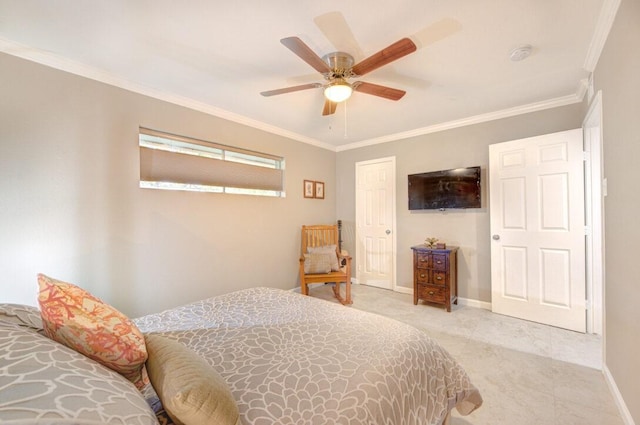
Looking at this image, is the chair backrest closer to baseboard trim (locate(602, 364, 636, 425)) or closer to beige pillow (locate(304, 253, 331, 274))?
beige pillow (locate(304, 253, 331, 274))

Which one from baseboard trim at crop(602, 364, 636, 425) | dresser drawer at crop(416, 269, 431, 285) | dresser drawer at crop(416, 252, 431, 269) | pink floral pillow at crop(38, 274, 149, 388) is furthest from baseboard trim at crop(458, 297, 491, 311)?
pink floral pillow at crop(38, 274, 149, 388)

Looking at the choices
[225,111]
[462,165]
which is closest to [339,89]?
[225,111]

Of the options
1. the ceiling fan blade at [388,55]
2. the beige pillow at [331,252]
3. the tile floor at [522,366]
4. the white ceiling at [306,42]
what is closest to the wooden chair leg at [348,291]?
the beige pillow at [331,252]

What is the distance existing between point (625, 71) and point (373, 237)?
128 inches

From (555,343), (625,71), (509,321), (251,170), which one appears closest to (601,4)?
(625,71)

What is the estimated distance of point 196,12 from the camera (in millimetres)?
1635

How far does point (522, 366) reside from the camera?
6.77 ft

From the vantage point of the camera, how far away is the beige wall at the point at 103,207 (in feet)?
6.38

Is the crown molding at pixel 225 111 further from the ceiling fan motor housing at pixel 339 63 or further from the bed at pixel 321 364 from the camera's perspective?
the bed at pixel 321 364

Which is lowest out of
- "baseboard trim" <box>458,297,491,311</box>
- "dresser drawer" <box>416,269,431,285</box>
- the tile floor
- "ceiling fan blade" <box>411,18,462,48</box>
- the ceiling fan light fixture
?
the tile floor

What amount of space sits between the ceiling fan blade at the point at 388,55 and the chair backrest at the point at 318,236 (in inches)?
98.4

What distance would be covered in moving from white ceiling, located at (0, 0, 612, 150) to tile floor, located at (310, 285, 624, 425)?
242cm

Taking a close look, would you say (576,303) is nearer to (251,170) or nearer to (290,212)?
(290,212)

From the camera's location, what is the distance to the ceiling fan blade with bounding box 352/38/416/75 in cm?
Answer: 154
